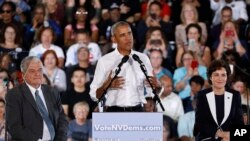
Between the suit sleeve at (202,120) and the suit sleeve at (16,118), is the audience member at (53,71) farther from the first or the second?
the suit sleeve at (16,118)

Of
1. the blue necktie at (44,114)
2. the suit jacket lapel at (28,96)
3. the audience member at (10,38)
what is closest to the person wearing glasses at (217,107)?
the blue necktie at (44,114)

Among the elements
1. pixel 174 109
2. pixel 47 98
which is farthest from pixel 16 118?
pixel 174 109

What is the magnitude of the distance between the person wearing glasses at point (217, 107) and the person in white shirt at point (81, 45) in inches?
203

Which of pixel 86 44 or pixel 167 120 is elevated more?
pixel 86 44

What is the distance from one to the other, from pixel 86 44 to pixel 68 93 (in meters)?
1.60

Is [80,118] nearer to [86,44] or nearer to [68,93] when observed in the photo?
[68,93]

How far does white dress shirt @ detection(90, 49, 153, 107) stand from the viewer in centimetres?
901

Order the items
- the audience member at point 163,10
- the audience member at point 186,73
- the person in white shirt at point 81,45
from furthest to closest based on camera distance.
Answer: the audience member at point 163,10, the person in white shirt at point 81,45, the audience member at point 186,73

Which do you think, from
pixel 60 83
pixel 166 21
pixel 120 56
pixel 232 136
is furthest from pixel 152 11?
pixel 232 136

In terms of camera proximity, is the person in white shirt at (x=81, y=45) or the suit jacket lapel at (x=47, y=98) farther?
the person in white shirt at (x=81, y=45)

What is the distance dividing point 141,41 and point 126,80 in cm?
574

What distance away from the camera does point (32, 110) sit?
856 centimetres

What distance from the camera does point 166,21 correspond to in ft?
49.7

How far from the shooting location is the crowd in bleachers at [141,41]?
504 inches
